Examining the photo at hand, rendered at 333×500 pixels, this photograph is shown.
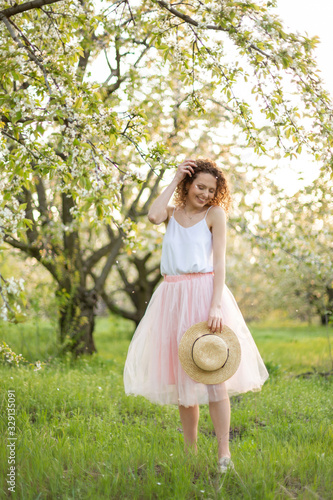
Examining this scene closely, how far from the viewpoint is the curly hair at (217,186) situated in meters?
3.32

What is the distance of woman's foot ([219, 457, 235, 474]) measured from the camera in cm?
287

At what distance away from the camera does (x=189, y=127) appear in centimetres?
830

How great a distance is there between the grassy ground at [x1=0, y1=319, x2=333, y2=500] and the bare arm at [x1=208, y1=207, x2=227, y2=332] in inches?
33.6

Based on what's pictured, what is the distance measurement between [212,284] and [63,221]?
185 inches

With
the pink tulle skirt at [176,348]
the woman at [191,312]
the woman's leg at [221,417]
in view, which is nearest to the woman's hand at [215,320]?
the woman at [191,312]

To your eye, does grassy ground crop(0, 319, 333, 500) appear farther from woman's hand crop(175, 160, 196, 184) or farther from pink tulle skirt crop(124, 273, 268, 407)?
woman's hand crop(175, 160, 196, 184)

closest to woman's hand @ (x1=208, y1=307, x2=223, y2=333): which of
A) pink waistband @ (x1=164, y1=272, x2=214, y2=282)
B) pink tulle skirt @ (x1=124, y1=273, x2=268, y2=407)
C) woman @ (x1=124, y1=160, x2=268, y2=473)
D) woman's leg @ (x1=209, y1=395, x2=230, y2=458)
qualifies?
woman @ (x1=124, y1=160, x2=268, y2=473)

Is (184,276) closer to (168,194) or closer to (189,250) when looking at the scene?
(189,250)

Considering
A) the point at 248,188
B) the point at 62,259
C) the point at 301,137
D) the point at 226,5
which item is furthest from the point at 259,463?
the point at 248,188

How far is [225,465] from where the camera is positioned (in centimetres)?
292

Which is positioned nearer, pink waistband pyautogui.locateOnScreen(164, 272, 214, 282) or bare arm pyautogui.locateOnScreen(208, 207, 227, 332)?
bare arm pyautogui.locateOnScreen(208, 207, 227, 332)

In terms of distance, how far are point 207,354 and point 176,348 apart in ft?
0.95

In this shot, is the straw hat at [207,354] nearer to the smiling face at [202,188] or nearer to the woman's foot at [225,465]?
the woman's foot at [225,465]

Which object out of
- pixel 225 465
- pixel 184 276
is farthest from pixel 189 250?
pixel 225 465
